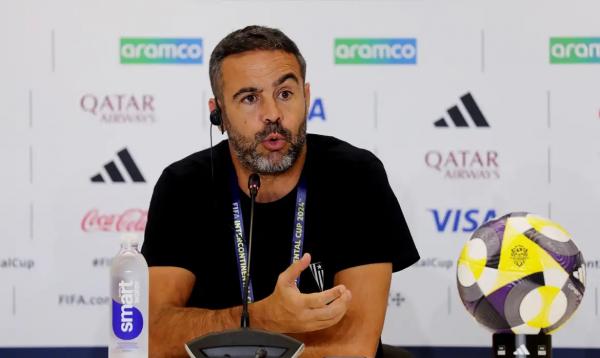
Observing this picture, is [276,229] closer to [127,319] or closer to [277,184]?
[277,184]

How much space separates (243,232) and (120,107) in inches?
55.5

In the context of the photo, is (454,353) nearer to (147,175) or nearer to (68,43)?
(147,175)

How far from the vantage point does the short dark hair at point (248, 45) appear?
2973mm

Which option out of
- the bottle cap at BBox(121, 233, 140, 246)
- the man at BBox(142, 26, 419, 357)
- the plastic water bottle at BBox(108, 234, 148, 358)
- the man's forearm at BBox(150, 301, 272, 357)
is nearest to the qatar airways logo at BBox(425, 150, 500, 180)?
the man at BBox(142, 26, 419, 357)

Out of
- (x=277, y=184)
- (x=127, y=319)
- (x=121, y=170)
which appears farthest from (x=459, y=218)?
(x=127, y=319)

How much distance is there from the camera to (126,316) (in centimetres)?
215

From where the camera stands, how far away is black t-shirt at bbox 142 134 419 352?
9.24 feet

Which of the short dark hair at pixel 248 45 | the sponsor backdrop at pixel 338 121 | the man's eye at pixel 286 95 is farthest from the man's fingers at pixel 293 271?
the sponsor backdrop at pixel 338 121

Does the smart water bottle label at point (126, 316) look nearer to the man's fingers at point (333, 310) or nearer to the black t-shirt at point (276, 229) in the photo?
the man's fingers at point (333, 310)

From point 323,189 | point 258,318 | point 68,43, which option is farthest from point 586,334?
point 68,43

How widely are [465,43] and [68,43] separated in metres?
1.84

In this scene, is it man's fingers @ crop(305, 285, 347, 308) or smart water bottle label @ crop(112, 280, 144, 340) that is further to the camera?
man's fingers @ crop(305, 285, 347, 308)

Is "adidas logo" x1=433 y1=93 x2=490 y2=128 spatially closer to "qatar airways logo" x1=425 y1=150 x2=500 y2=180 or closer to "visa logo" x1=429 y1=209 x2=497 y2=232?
"qatar airways logo" x1=425 y1=150 x2=500 y2=180

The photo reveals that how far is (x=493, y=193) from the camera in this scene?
3951 millimetres
